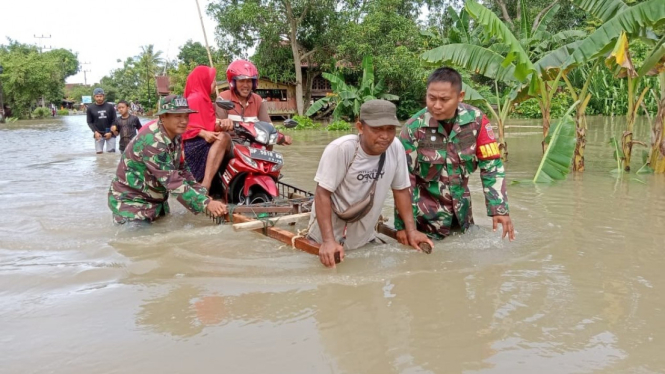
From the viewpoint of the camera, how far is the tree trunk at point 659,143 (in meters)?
7.61

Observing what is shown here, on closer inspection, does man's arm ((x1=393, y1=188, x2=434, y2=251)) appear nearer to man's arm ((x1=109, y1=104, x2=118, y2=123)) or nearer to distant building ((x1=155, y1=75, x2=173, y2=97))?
man's arm ((x1=109, y1=104, x2=118, y2=123))

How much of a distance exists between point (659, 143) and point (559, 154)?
59.4 inches

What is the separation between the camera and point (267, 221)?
173 inches

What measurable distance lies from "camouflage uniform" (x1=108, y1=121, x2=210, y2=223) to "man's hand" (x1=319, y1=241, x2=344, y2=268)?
137 cm

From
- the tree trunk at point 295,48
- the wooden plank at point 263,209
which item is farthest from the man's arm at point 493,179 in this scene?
the tree trunk at point 295,48

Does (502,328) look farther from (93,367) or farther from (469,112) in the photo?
(93,367)

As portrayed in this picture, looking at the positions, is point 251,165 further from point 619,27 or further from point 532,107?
point 532,107

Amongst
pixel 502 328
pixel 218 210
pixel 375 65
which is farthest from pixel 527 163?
pixel 375 65

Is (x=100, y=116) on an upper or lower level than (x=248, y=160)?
upper

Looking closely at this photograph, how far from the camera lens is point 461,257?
386 centimetres

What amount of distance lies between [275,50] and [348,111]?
4927mm

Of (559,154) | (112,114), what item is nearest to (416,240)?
(559,154)

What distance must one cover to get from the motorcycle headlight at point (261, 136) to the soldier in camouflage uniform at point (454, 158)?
1.71 meters

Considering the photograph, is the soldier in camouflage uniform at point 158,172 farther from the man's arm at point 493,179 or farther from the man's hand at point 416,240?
the man's arm at point 493,179
